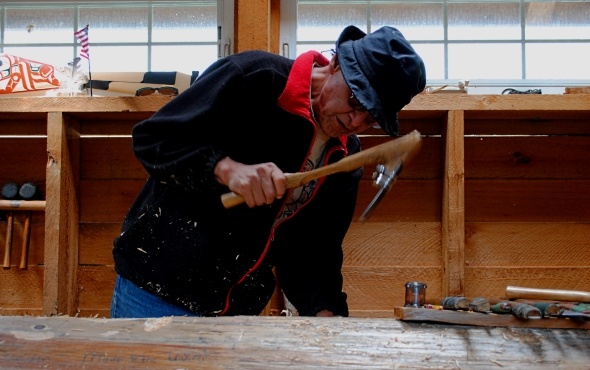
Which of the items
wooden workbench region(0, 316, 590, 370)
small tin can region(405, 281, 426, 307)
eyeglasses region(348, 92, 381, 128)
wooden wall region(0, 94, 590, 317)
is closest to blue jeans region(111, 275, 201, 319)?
wooden workbench region(0, 316, 590, 370)

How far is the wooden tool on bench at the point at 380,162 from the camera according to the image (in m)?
1.63

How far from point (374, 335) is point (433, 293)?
1.43 meters

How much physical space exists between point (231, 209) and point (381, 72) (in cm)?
59

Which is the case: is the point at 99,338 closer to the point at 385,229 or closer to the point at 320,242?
the point at 320,242

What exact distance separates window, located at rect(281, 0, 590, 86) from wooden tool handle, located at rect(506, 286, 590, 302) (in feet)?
4.95

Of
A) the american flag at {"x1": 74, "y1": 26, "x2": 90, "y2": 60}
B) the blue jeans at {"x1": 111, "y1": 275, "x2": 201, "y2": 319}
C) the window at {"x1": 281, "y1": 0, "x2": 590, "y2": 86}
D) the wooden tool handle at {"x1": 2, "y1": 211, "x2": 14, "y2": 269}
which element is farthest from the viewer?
the window at {"x1": 281, "y1": 0, "x2": 590, "y2": 86}

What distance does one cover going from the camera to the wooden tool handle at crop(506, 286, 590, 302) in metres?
1.66

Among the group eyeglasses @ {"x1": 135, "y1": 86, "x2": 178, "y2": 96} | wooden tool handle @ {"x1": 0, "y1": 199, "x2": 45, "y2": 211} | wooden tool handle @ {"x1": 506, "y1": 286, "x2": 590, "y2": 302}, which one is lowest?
wooden tool handle @ {"x1": 506, "y1": 286, "x2": 590, "y2": 302}

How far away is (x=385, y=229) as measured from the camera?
2.87m

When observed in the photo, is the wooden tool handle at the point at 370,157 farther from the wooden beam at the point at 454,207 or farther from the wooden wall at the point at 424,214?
the wooden wall at the point at 424,214

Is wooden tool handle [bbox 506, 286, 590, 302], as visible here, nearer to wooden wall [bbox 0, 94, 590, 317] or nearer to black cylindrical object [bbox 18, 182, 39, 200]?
wooden wall [bbox 0, 94, 590, 317]

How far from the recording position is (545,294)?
170cm

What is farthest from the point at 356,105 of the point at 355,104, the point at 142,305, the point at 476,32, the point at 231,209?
Result: the point at 476,32

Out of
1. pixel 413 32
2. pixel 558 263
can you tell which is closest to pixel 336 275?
pixel 558 263
